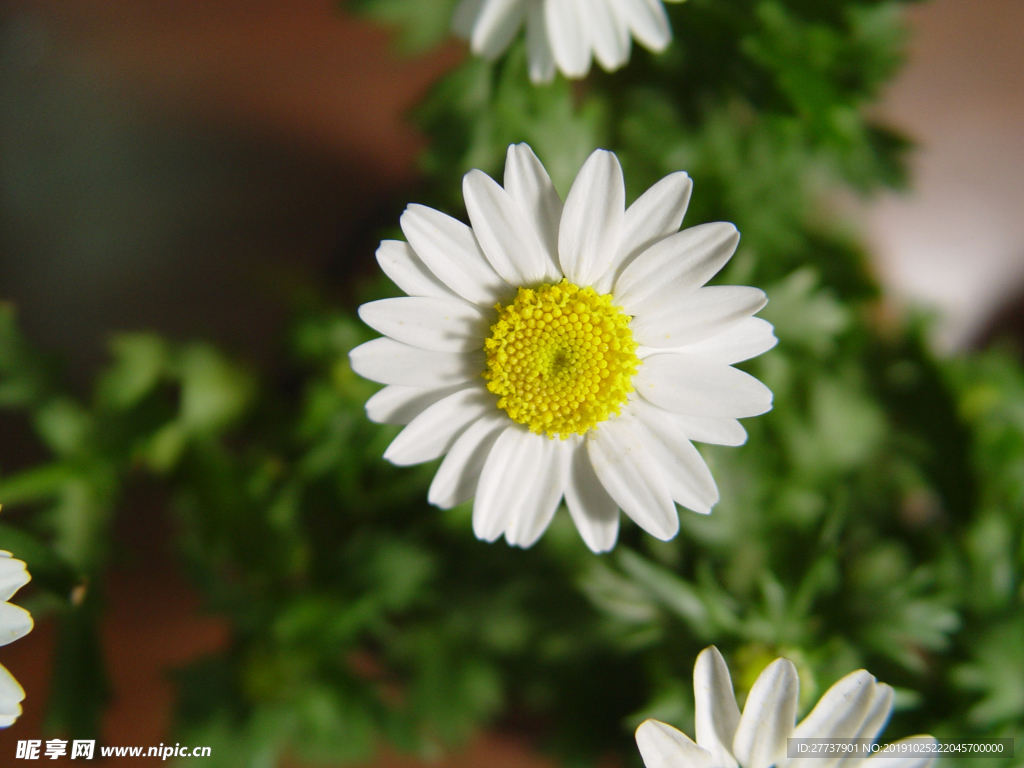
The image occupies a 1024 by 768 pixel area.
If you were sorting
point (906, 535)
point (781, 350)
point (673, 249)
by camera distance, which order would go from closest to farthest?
point (673, 249) < point (781, 350) < point (906, 535)

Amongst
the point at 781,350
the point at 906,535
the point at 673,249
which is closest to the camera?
the point at 673,249

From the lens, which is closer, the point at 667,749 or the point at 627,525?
the point at 667,749

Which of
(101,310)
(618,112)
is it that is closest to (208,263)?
(101,310)

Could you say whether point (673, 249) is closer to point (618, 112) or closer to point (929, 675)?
Result: point (618, 112)

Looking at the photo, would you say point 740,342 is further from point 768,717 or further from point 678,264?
point 768,717

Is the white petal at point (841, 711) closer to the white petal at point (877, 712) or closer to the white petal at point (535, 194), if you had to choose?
the white petal at point (877, 712)

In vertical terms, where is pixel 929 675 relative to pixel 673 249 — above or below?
below

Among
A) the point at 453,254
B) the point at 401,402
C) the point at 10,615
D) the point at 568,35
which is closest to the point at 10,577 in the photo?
the point at 10,615
